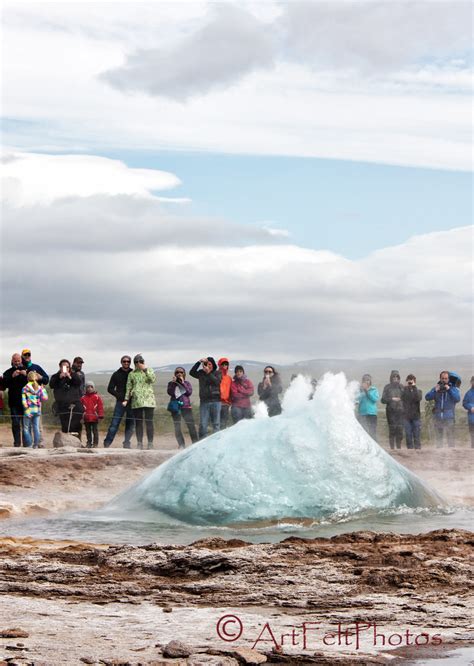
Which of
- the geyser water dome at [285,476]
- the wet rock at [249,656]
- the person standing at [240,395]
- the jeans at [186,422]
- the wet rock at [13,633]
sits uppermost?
the person standing at [240,395]

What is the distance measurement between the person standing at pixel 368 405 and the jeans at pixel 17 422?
207 inches

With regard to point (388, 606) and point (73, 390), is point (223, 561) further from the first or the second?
point (73, 390)

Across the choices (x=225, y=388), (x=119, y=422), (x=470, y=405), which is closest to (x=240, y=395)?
(x=225, y=388)

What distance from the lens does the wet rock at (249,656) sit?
5516 mm

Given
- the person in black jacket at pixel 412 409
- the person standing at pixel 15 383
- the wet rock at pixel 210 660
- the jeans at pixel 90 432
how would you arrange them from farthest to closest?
the person in black jacket at pixel 412 409, the jeans at pixel 90 432, the person standing at pixel 15 383, the wet rock at pixel 210 660

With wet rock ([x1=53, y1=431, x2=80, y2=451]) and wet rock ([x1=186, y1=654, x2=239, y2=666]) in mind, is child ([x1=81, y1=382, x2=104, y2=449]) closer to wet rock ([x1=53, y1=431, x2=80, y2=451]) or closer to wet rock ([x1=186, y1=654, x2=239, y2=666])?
wet rock ([x1=53, y1=431, x2=80, y2=451])

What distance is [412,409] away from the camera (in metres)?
17.3

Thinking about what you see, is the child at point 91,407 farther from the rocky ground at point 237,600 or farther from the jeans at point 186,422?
the rocky ground at point 237,600

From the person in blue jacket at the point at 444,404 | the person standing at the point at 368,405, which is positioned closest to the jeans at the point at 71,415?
the person standing at the point at 368,405

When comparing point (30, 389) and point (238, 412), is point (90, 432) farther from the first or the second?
point (238, 412)

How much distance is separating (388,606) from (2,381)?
400 inches

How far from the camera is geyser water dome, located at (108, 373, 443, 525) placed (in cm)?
1168

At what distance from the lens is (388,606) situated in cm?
701

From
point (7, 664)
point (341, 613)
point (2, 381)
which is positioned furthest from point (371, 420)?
point (7, 664)
